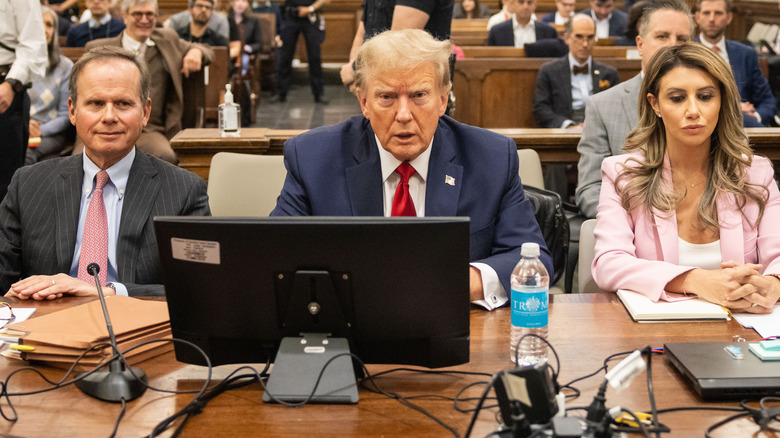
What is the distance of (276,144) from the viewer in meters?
4.05

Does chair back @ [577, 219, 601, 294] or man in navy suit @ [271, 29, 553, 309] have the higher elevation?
man in navy suit @ [271, 29, 553, 309]

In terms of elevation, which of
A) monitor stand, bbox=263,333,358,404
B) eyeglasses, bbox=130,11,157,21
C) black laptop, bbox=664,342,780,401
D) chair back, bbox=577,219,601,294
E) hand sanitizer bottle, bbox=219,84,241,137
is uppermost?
eyeglasses, bbox=130,11,157,21

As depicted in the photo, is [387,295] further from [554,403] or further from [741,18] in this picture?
[741,18]

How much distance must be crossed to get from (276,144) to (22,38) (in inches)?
64.7

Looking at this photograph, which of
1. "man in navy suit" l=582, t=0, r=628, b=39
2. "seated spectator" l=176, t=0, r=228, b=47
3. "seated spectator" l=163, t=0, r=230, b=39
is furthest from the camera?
"man in navy suit" l=582, t=0, r=628, b=39

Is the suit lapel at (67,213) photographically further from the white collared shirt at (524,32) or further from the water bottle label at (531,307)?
the white collared shirt at (524,32)

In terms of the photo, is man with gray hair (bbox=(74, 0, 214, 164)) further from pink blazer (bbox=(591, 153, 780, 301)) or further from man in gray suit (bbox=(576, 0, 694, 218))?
Answer: pink blazer (bbox=(591, 153, 780, 301))

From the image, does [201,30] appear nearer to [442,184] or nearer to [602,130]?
[602,130]

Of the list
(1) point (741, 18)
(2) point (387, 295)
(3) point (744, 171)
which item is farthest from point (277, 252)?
(1) point (741, 18)

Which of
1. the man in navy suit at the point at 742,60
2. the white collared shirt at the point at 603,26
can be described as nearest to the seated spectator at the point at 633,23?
the white collared shirt at the point at 603,26

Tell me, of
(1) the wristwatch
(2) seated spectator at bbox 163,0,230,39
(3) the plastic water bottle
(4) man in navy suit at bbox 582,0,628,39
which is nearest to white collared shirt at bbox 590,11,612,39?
(4) man in navy suit at bbox 582,0,628,39

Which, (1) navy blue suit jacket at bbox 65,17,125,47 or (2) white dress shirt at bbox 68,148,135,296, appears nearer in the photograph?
(2) white dress shirt at bbox 68,148,135,296

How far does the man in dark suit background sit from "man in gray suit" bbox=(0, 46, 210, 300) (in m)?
3.71

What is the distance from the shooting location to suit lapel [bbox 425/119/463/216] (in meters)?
2.28
